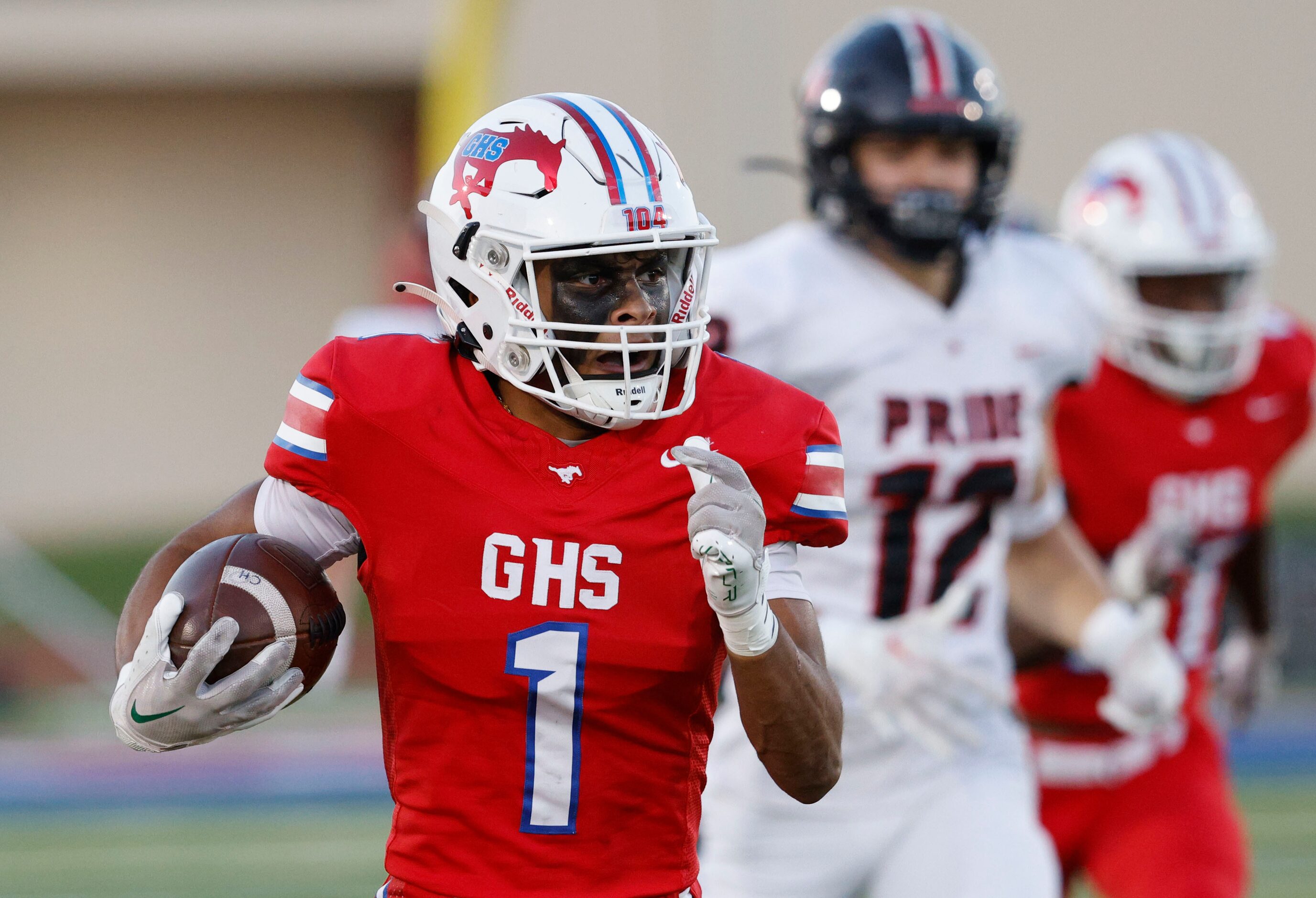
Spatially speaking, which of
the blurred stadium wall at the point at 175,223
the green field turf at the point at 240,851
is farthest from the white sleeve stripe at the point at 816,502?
the blurred stadium wall at the point at 175,223

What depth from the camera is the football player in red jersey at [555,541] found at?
6.78ft

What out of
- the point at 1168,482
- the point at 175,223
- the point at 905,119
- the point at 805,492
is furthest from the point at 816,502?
the point at 175,223

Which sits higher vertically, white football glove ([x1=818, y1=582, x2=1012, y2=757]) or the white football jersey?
the white football jersey

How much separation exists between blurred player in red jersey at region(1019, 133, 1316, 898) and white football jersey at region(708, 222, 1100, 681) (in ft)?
2.78

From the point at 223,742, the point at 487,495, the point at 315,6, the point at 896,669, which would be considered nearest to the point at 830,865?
the point at 896,669

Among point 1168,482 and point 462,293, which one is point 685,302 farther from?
point 1168,482

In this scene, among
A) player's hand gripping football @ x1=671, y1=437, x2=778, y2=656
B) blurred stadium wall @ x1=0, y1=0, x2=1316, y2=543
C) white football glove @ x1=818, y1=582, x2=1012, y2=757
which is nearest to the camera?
player's hand gripping football @ x1=671, y1=437, x2=778, y2=656

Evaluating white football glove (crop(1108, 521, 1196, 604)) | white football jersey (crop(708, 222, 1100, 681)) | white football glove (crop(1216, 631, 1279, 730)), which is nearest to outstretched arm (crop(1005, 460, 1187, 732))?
white football jersey (crop(708, 222, 1100, 681))

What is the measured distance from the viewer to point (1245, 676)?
4434 millimetres

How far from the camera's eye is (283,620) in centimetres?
202

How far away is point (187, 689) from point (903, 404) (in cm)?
159

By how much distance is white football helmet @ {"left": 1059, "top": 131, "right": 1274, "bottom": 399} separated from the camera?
4.20 metres

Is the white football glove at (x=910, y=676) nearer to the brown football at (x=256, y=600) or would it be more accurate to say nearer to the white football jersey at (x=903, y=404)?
the white football jersey at (x=903, y=404)

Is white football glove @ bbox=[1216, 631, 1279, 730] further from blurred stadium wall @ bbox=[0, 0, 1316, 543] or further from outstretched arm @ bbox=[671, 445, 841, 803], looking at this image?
blurred stadium wall @ bbox=[0, 0, 1316, 543]
